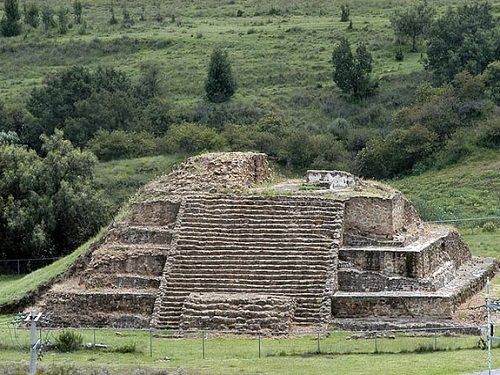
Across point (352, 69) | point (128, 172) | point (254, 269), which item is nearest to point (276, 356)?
point (254, 269)

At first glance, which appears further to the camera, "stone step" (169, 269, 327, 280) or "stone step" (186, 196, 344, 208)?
"stone step" (186, 196, 344, 208)

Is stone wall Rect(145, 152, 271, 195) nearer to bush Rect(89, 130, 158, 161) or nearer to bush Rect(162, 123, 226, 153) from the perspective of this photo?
bush Rect(162, 123, 226, 153)

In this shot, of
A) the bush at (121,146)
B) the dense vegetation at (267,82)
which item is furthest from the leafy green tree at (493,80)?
the bush at (121,146)

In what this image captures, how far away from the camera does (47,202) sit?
5666cm

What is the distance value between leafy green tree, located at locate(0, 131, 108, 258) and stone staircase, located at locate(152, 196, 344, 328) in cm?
1246

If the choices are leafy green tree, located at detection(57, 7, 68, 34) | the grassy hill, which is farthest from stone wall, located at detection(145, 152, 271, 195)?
leafy green tree, located at detection(57, 7, 68, 34)

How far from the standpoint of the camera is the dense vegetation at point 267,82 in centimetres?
7700

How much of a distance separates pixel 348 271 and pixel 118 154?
39.4 meters

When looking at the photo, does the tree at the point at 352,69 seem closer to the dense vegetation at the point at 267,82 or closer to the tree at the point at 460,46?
the dense vegetation at the point at 267,82

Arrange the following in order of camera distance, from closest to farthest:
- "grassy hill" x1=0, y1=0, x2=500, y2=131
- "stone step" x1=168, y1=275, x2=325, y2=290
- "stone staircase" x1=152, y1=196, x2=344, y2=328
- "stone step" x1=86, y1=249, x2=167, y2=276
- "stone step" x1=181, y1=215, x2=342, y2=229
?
1. "stone staircase" x1=152, y1=196, x2=344, y2=328
2. "stone step" x1=168, y1=275, x2=325, y2=290
3. "stone step" x1=86, y1=249, x2=167, y2=276
4. "stone step" x1=181, y1=215, x2=342, y2=229
5. "grassy hill" x1=0, y1=0, x2=500, y2=131

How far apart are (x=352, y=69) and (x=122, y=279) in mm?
46855

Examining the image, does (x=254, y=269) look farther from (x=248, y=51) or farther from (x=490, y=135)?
(x=248, y=51)

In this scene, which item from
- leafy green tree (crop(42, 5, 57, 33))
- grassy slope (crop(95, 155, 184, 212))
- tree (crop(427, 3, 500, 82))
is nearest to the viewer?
grassy slope (crop(95, 155, 184, 212))

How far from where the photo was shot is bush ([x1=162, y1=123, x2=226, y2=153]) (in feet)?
249
